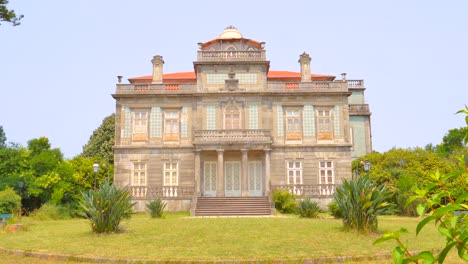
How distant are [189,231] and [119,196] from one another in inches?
95.6

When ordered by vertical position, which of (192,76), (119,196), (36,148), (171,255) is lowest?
(171,255)

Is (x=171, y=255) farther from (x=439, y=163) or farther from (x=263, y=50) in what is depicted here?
(x=439, y=163)

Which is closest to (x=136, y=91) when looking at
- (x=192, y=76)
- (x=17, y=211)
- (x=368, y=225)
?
(x=192, y=76)

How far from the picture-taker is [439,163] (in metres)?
29.8

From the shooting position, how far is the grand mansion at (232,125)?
29156 mm

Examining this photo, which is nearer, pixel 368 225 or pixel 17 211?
pixel 368 225

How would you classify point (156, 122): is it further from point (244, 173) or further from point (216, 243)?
point (216, 243)

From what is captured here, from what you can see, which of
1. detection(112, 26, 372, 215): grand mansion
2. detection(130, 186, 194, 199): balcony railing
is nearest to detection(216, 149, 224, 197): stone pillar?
detection(112, 26, 372, 215): grand mansion

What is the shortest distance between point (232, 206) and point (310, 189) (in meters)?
5.60

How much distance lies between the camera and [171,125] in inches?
1175

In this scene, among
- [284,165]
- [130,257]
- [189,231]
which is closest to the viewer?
[130,257]

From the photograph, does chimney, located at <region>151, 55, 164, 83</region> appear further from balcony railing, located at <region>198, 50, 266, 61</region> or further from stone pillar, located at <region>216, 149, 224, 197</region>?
stone pillar, located at <region>216, 149, 224, 197</region>

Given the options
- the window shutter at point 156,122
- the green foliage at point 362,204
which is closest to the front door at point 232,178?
the window shutter at point 156,122

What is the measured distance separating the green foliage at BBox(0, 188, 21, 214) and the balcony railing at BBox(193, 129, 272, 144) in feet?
34.2
